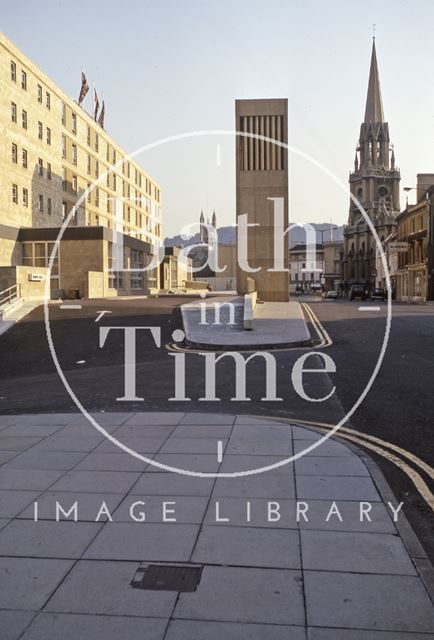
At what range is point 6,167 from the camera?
4819cm

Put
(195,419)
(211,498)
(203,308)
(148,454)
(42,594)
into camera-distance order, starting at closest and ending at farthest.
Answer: (42,594), (211,498), (148,454), (195,419), (203,308)

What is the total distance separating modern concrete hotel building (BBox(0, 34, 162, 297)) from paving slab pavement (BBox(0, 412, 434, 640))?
31.1 m

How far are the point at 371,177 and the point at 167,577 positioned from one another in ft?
471

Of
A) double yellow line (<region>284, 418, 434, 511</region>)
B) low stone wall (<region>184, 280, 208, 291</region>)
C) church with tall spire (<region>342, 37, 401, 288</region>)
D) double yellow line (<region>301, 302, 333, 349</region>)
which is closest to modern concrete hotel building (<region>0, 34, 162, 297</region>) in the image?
low stone wall (<region>184, 280, 208, 291</region>)

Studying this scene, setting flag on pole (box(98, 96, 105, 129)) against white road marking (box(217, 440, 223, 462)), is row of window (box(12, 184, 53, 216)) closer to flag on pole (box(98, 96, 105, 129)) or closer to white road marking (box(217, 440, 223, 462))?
flag on pole (box(98, 96, 105, 129))

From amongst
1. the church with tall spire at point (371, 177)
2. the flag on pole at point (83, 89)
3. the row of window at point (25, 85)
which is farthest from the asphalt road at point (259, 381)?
the church with tall spire at point (371, 177)

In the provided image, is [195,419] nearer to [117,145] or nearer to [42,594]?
[42,594]

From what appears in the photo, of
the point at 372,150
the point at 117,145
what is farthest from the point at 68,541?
the point at 372,150

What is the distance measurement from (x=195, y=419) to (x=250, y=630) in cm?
623

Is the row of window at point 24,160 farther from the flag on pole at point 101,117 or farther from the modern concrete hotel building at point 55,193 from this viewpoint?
the flag on pole at point 101,117

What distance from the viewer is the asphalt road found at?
9344 mm

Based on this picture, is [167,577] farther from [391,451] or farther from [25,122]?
[25,122]

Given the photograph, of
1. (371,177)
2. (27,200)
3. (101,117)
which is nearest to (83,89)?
(101,117)

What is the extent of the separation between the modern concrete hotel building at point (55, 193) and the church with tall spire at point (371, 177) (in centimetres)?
7966
